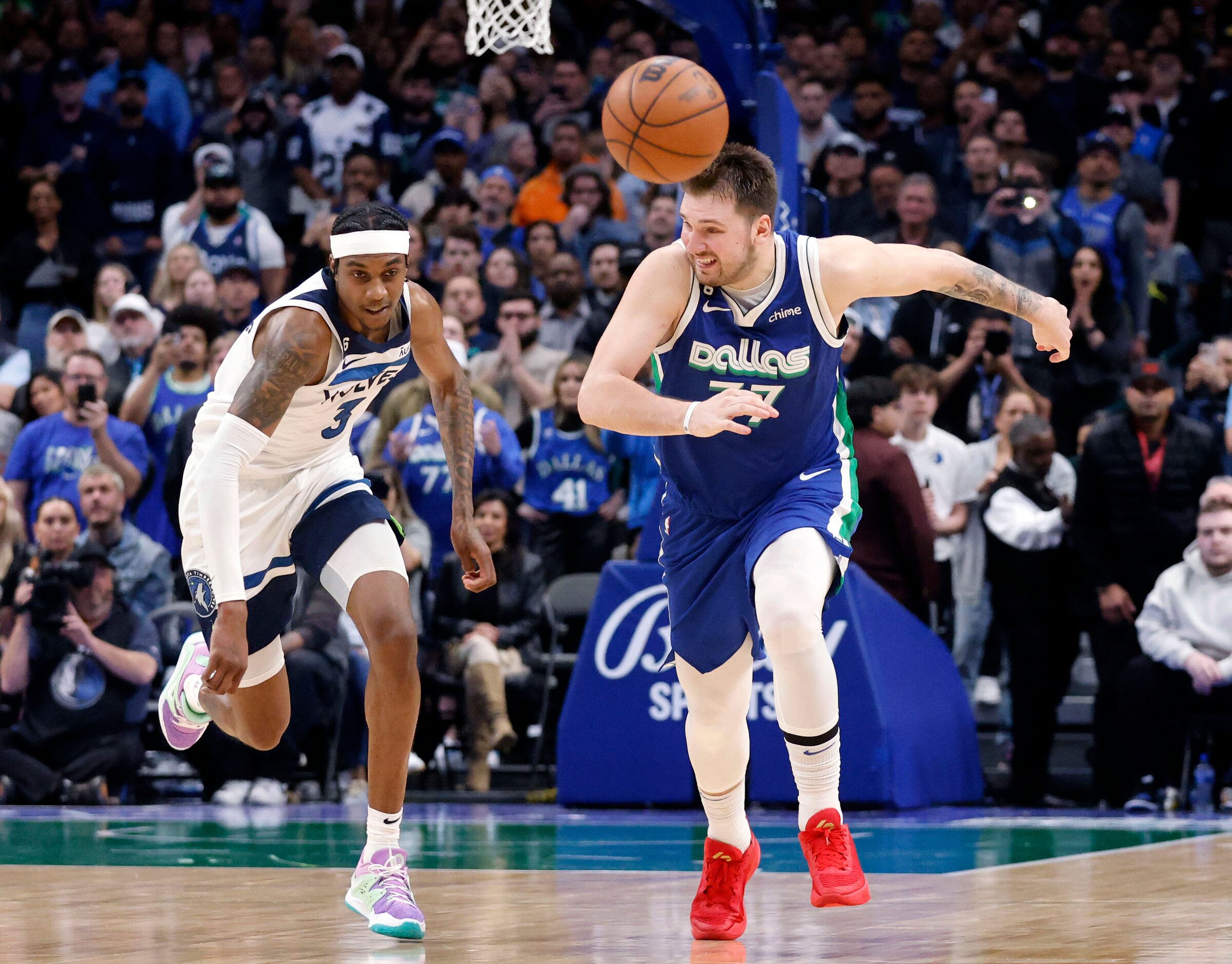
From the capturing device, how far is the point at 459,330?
12.3 metres

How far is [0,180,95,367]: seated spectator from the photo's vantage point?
606 inches

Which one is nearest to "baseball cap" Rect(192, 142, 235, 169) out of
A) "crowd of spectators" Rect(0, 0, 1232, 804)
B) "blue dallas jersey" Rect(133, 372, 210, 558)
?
"crowd of spectators" Rect(0, 0, 1232, 804)

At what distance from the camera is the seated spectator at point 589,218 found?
14.5 m

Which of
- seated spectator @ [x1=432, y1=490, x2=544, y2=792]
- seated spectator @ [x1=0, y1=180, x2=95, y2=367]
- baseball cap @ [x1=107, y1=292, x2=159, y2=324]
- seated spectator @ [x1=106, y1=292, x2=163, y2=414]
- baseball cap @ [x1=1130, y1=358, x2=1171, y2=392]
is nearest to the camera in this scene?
baseball cap @ [x1=1130, y1=358, x2=1171, y2=392]

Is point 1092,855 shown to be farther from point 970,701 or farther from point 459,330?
point 459,330

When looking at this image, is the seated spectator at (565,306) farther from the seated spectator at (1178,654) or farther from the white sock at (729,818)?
the white sock at (729,818)

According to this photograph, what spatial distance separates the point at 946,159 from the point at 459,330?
464cm

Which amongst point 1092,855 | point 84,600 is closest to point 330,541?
point 1092,855

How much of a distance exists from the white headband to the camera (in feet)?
18.0

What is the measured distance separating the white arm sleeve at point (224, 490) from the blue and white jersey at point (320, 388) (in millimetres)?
224

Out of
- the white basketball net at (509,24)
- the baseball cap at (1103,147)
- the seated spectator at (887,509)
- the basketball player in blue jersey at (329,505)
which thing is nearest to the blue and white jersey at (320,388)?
the basketball player in blue jersey at (329,505)

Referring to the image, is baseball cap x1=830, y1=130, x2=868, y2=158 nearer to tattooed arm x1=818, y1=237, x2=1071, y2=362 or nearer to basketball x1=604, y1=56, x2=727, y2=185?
basketball x1=604, y1=56, x2=727, y2=185

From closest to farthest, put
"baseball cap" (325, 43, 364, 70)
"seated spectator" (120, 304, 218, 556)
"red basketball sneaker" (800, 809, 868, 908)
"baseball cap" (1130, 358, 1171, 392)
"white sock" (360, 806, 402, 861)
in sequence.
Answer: "red basketball sneaker" (800, 809, 868, 908)
"white sock" (360, 806, 402, 861)
"baseball cap" (1130, 358, 1171, 392)
"seated spectator" (120, 304, 218, 556)
"baseball cap" (325, 43, 364, 70)

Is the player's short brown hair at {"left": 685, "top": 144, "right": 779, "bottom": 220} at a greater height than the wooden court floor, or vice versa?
the player's short brown hair at {"left": 685, "top": 144, "right": 779, "bottom": 220}
